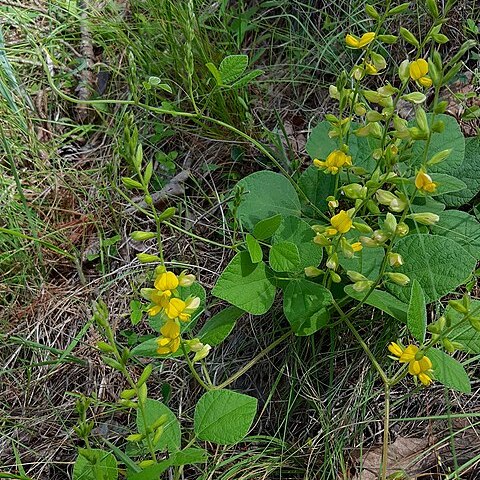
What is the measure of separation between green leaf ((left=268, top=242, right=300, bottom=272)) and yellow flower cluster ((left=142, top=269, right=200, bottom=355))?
12.3 inches

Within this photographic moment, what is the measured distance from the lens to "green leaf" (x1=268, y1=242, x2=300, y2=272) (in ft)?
5.38

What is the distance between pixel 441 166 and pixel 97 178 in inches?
52.2

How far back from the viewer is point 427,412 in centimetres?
177

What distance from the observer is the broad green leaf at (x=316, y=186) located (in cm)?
191

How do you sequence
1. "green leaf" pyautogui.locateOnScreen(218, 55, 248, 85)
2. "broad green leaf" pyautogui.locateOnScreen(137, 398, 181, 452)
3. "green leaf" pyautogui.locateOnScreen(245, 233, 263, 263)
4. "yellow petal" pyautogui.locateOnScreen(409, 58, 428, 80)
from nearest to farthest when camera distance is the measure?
1. "yellow petal" pyautogui.locateOnScreen(409, 58, 428, 80)
2. "broad green leaf" pyautogui.locateOnScreen(137, 398, 181, 452)
3. "green leaf" pyautogui.locateOnScreen(245, 233, 263, 263)
4. "green leaf" pyautogui.locateOnScreen(218, 55, 248, 85)

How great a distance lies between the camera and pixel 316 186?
6.29 ft

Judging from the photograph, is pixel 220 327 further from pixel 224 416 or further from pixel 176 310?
pixel 176 310

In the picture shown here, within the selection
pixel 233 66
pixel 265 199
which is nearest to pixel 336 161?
pixel 265 199

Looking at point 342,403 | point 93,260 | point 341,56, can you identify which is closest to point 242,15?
point 341,56

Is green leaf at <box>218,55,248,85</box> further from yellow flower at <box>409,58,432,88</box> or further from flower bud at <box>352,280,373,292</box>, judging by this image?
flower bud at <box>352,280,373,292</box>

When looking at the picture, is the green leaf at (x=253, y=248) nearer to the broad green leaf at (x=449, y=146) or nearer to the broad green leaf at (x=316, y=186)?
the broad green leaf at (x=316, y=186)

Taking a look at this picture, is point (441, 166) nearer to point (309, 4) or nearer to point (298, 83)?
point (298, 83)

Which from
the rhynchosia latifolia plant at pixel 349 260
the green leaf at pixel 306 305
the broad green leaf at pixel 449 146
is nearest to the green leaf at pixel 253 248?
the rhynchosia latifolia plant at pixel 349 260

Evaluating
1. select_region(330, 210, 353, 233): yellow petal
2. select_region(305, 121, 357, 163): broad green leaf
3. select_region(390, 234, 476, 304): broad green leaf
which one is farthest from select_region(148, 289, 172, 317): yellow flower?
select_region(305, 121, 357, 163): broad green leaf
